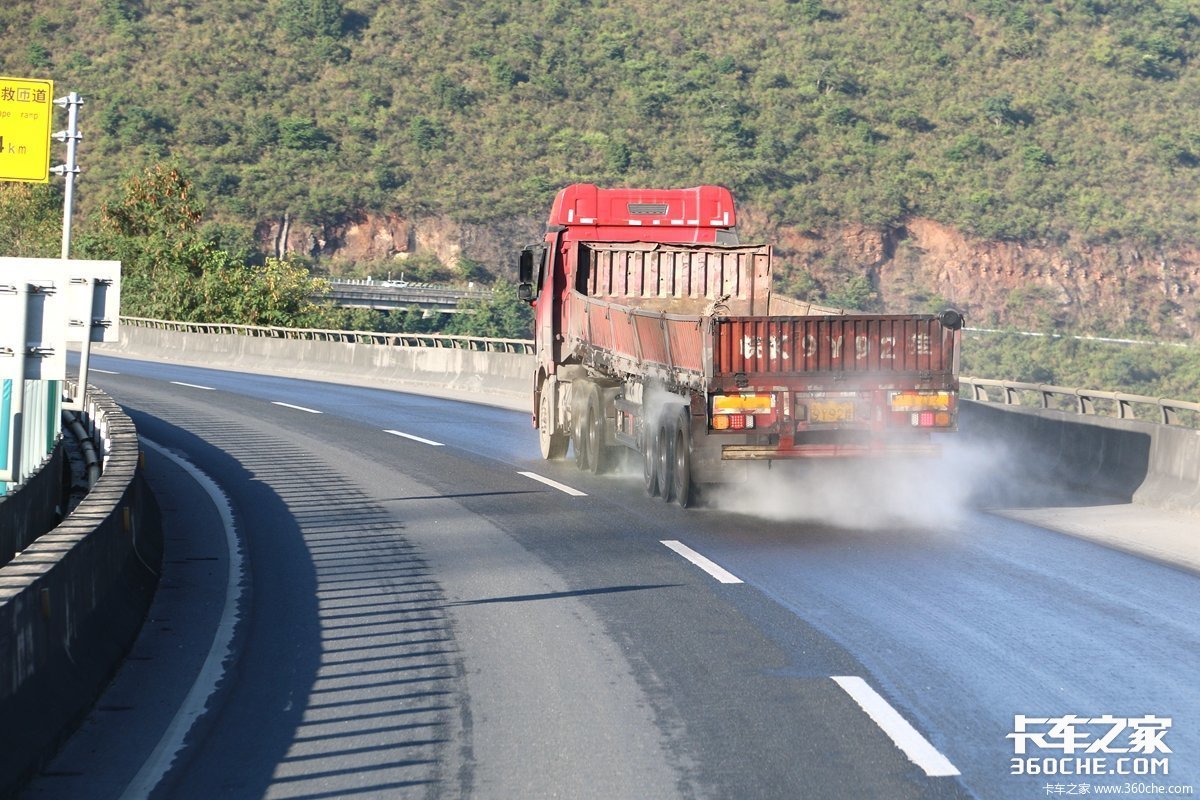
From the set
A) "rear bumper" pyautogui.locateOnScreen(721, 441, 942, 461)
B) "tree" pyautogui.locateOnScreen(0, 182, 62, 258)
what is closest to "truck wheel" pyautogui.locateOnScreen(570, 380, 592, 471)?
"rear bumper" pyautogui.locateOnScreen(721, 441, 942, 461)

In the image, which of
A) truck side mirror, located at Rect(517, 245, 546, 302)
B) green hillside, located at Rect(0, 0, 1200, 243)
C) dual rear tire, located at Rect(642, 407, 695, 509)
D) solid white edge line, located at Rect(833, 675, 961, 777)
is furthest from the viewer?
green hillside, located at Rect(0, 0, 1200, 243)

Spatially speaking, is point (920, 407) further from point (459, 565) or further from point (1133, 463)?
point (459, 565)

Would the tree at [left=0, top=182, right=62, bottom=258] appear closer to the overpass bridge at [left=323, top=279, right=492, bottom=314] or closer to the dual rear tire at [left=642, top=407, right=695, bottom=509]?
the overpass bridge at [left=323, top=279, right=492, bottom=314]

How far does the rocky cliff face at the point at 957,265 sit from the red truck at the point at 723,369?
3475 inches

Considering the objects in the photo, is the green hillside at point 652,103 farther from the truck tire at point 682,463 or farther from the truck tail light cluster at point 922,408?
the truck tail light cluster at point 922,408

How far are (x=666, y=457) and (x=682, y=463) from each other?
54 cm

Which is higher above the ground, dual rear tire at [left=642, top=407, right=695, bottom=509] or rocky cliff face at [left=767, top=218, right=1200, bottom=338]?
rocky cliff face at [left=767, top=218, right=1200, bottom=338]

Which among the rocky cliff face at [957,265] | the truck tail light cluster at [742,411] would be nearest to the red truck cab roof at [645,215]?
the truck tail light cluster at [742,411]

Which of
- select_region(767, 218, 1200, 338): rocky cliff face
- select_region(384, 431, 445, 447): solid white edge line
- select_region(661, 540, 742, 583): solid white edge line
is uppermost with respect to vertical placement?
select_region(767, 218, 1200, 338): rocky cliff face

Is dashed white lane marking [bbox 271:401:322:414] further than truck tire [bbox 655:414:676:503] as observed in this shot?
Yes

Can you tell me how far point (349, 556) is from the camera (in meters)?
12.7

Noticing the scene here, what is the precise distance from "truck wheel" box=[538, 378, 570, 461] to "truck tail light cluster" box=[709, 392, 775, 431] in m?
6.01

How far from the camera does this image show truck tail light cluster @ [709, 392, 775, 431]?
14.5 meters

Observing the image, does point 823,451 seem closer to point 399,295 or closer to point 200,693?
point 200,693
